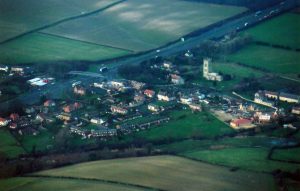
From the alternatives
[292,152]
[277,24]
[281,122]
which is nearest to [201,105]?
Answer: [281,122]

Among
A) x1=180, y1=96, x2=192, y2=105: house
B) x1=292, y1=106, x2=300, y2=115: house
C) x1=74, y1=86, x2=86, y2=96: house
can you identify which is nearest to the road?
x1=74, y1=86, x2=86, y2=96: house

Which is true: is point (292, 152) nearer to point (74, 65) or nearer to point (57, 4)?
point (74, 65)

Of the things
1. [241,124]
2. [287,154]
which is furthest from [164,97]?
[287,154]

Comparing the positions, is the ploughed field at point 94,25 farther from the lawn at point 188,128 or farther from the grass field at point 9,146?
the lawn at point 188,128

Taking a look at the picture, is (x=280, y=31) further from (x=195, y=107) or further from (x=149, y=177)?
(x=149, y=177)

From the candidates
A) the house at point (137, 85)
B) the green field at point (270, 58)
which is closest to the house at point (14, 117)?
the house at point (137, 85)

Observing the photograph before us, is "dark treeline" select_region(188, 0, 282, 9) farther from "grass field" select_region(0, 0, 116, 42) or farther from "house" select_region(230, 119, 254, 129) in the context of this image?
"house" select_region(230, 119, 254, 129)
